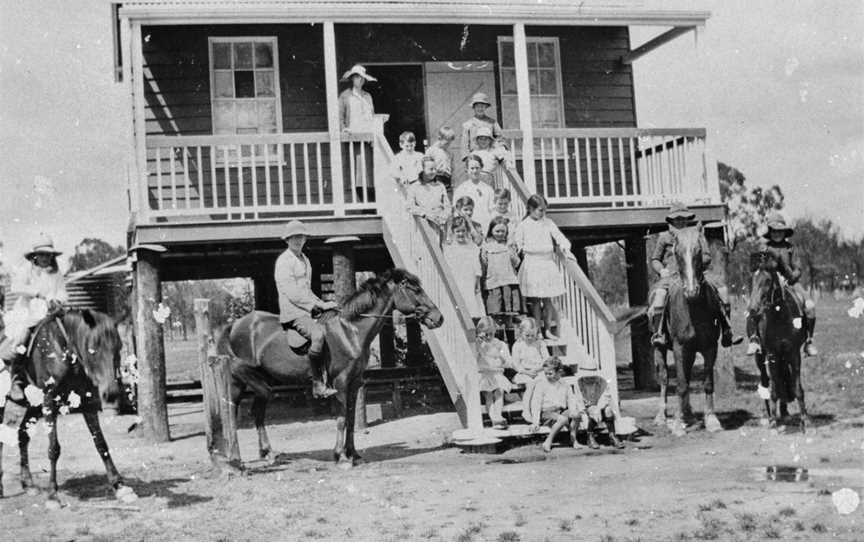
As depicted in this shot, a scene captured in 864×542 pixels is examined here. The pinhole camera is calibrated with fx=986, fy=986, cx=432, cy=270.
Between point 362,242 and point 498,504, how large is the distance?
705 cm

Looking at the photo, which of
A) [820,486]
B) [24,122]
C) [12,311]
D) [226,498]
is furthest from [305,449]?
[820,486]

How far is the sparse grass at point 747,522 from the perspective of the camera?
7013 millimetres

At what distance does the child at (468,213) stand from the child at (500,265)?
137 millimetres

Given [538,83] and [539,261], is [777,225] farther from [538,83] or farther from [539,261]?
[538,83]

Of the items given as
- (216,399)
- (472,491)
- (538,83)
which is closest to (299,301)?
(216,399)

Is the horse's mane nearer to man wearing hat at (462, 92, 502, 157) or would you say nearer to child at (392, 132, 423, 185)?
child at (392, 132, 423, 185)

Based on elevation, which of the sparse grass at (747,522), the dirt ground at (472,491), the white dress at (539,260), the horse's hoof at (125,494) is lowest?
the sparse grass at (747,522)

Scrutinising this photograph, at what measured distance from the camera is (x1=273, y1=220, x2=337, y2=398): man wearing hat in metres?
10.5

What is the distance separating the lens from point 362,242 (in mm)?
14703

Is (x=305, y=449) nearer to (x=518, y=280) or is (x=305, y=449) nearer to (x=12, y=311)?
(x=518, y=280)

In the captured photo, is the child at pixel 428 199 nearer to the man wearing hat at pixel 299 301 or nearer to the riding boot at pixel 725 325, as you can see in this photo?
the man wearing hat at pixel 299 301

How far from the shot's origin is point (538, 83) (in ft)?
59.6

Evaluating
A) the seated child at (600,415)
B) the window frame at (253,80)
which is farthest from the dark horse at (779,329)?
the window frame at (253,80)

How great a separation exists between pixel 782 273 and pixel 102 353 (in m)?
7.44
